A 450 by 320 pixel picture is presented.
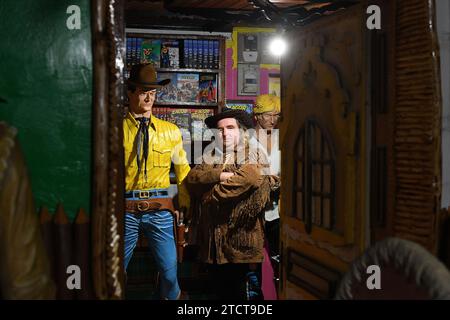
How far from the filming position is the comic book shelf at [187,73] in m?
6.23

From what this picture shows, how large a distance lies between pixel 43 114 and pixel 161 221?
7.05 feet

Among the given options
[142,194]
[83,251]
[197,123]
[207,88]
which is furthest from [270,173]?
[207,88]

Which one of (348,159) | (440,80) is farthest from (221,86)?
(440,80)

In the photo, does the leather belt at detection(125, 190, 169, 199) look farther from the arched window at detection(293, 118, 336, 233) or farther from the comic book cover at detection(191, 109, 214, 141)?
the comic book cover at detection(191, 109, 214, 141)

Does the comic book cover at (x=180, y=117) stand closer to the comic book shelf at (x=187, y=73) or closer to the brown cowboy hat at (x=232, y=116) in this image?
the comic book shelf at (x=187, y=73)

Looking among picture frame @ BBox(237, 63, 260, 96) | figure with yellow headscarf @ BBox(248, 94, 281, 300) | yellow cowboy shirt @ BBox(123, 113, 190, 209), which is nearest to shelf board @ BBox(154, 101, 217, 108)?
picture frame @ BBox(237, 63, 260, 96)

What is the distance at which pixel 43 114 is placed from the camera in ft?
6.56

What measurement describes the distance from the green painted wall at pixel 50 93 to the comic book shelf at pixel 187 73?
4.20m

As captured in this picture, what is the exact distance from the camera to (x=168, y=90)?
6277mm

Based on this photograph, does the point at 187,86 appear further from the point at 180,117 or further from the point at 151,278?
the point at 151,278

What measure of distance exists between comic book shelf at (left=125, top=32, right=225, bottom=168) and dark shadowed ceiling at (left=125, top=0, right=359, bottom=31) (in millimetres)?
161

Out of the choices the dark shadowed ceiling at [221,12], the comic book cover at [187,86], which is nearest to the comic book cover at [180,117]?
the comic book cover at [187,86]

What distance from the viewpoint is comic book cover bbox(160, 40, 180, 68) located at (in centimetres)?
625
